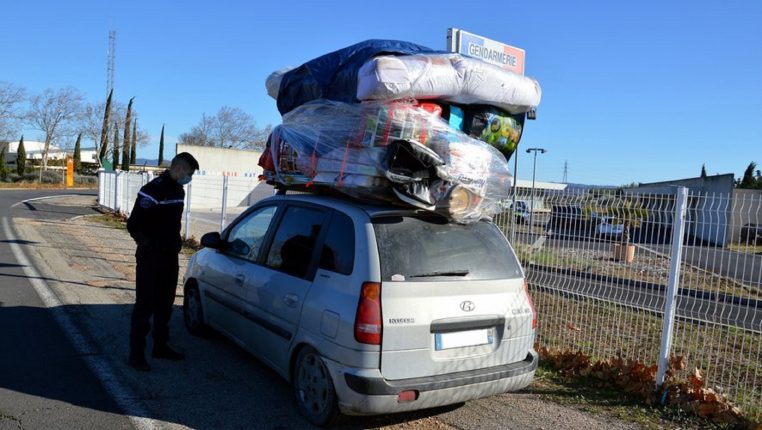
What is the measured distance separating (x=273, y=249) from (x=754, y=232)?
3.93 meters

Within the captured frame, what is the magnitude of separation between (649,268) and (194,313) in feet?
15.3

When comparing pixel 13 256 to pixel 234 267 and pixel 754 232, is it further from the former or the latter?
pixel 754 232

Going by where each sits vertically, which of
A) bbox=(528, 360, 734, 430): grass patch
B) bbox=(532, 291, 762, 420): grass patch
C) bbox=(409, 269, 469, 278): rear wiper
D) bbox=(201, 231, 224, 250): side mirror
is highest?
bbox=(409, 269, 469, 278): rear wiper

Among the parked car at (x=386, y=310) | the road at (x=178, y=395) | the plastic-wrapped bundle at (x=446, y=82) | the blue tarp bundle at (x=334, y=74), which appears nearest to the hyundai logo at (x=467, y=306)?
the parked car at (x=386, y=310)

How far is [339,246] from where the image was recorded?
12.9 feet

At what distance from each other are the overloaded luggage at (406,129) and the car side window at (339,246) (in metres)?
0.27

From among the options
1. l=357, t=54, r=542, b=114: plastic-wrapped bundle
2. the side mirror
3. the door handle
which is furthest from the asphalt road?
l=357, t=54, r=542, b=114: plastic-wrapped bundle

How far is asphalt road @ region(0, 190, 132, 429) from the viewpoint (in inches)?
150

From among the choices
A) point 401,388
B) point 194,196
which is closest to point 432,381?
point 401,388

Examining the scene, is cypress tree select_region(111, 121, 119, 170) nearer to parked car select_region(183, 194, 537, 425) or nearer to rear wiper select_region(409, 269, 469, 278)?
parked car select_region(183, 194, 537, 425)

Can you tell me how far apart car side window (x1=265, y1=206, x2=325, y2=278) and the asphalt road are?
1538mm

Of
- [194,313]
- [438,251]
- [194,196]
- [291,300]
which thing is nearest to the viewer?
[438,251]

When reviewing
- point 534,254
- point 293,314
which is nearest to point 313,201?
point 293,314

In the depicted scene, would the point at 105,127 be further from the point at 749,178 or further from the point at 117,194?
the point at 749,178
